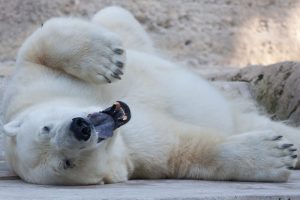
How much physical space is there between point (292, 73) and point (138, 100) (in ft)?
4.60

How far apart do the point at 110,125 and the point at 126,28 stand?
4.21 ft

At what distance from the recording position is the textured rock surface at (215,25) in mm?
5074

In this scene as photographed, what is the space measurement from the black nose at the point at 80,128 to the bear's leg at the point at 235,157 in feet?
1.68

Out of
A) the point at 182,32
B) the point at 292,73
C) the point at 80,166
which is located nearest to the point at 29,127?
the point at 80,166

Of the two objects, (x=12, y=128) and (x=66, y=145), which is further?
(x=12, y=128)

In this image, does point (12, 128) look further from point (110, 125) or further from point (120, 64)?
point (120, 64)

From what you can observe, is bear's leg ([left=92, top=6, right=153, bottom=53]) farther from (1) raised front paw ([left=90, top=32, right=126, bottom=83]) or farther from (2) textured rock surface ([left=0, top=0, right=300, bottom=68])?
(2) textured rock surface ([left=0, top=0, right=300, bottom=68])

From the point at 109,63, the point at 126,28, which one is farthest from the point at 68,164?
the point at 126,28

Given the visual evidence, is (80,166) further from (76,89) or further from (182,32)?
(182,32)

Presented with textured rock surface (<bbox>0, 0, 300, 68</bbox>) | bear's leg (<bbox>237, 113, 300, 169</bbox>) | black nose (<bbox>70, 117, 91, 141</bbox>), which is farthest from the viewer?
textured rock surface (<bbox>0, 0, 300, 68</bbox>)

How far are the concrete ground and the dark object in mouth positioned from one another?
166 millimetres

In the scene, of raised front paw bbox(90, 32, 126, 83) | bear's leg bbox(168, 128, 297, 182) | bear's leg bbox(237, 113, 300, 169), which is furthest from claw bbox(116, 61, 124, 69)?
bear's leg bbox(237, 113, 300, 169)

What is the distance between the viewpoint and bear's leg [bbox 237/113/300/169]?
3.38 metres

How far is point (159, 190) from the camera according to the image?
7.75 ft
